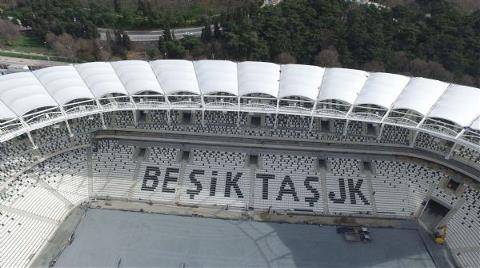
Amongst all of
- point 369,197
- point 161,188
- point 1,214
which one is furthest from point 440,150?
point 1,214

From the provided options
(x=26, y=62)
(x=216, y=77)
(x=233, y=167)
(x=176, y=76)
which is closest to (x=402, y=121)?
(x=233, y=167)

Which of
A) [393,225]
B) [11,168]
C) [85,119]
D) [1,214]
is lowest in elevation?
[393,225]

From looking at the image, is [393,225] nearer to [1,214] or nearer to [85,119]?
[85,119]

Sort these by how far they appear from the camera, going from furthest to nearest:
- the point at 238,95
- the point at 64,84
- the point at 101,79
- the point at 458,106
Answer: the point at 101,79 → the point at 238,95 → the point at 64,84 → the point at 458,106

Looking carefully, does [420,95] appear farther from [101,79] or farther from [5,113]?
[5,113]

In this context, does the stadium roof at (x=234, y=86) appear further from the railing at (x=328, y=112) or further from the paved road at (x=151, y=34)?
the paved road at (x=151, y=34)

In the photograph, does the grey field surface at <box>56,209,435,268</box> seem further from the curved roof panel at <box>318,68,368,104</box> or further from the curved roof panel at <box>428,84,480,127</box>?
the curved roof panel at <box>318,68,368,104</box>

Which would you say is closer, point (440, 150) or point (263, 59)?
point (440, 150)
